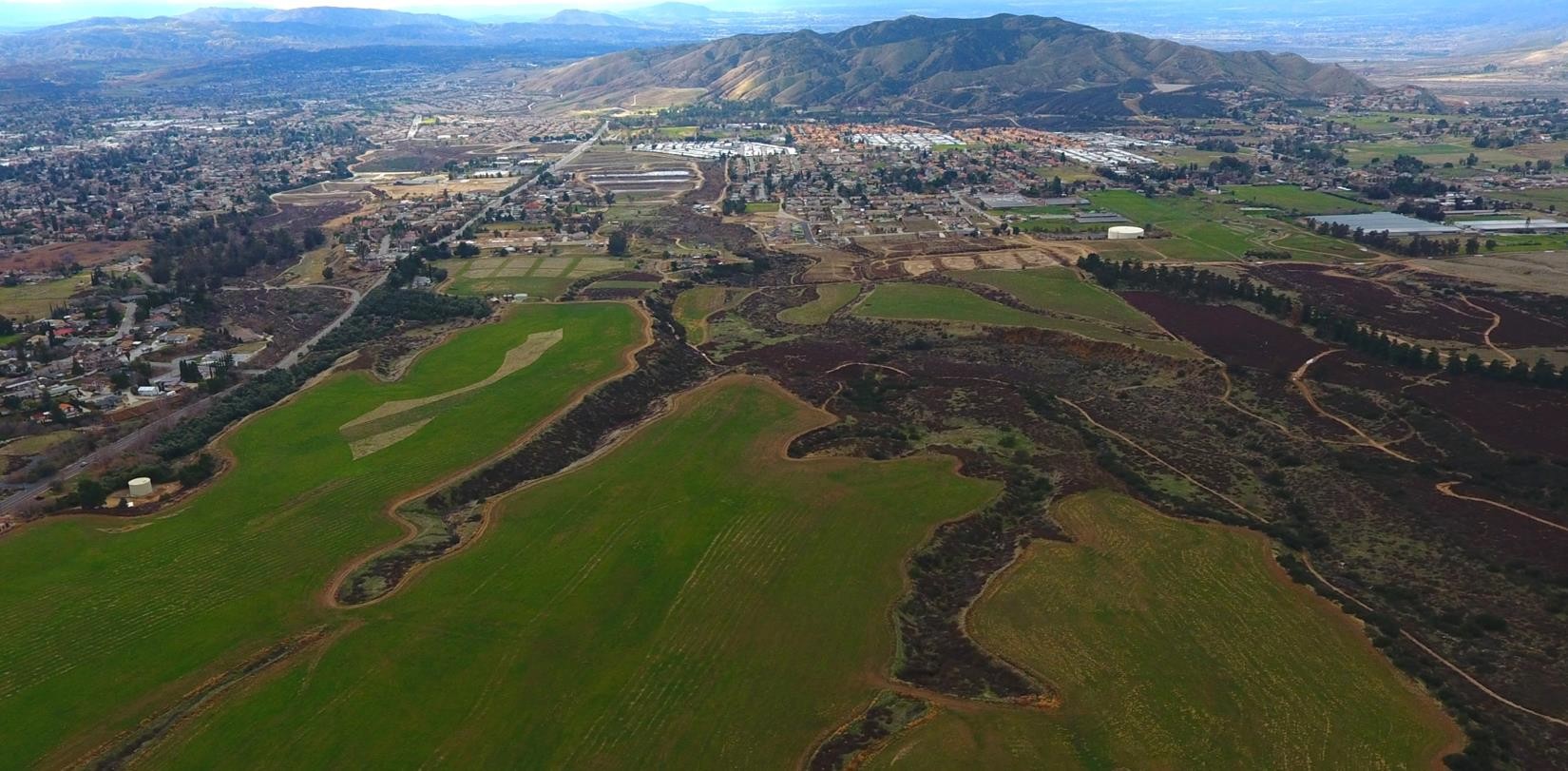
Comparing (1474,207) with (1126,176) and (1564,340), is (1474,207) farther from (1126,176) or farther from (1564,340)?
(1564,340)

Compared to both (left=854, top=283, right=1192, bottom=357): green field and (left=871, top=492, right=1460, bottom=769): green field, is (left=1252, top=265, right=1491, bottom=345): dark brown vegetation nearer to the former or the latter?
(left=854, top=283, right=1192, bottom=357): green field

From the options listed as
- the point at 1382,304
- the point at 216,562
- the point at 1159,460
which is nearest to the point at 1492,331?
the point at 1382,304

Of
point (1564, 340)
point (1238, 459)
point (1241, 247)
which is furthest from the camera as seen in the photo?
point (1241, 247)

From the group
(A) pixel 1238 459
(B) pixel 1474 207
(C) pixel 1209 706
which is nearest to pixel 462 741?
(C) pixel 1209 706

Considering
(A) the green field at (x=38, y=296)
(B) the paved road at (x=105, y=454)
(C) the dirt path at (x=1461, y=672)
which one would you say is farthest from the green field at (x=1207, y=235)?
(A) the green field at (x=38, y=296)

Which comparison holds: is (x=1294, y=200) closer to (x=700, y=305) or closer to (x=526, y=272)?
(x=700, y=305)
